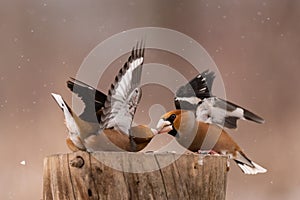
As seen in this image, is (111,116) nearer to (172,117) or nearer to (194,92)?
(172,117)

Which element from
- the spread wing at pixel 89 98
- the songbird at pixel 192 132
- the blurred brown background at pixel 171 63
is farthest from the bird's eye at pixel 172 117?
the blurred brown background at pixel 171 63

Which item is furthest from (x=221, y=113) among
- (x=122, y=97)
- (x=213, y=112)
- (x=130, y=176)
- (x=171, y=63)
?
(x=171, y=63)

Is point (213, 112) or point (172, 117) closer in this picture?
point (172, 117)

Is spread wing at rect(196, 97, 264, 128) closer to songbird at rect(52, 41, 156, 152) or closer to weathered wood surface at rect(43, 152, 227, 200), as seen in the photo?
songbird at rect(52, 41, 156, 152)

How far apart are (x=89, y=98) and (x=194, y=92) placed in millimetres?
250

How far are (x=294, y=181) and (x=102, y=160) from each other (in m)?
1.23

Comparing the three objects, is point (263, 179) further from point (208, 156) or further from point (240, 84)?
point (208, 156)

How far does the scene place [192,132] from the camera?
1.10 m

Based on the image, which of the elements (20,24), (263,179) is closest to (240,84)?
(263,179)

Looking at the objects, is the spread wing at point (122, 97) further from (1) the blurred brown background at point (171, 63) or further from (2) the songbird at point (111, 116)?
(1) the blurred brown background at point (171, 63)

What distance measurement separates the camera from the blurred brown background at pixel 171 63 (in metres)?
1.86

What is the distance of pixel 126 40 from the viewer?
1.99 metres

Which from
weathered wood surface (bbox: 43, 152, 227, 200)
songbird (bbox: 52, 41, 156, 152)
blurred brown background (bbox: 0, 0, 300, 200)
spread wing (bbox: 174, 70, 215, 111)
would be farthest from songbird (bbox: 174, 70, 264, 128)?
blurred brown background (bbox: 0, 0, 300, 200)

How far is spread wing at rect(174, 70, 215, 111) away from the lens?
1.16 m
